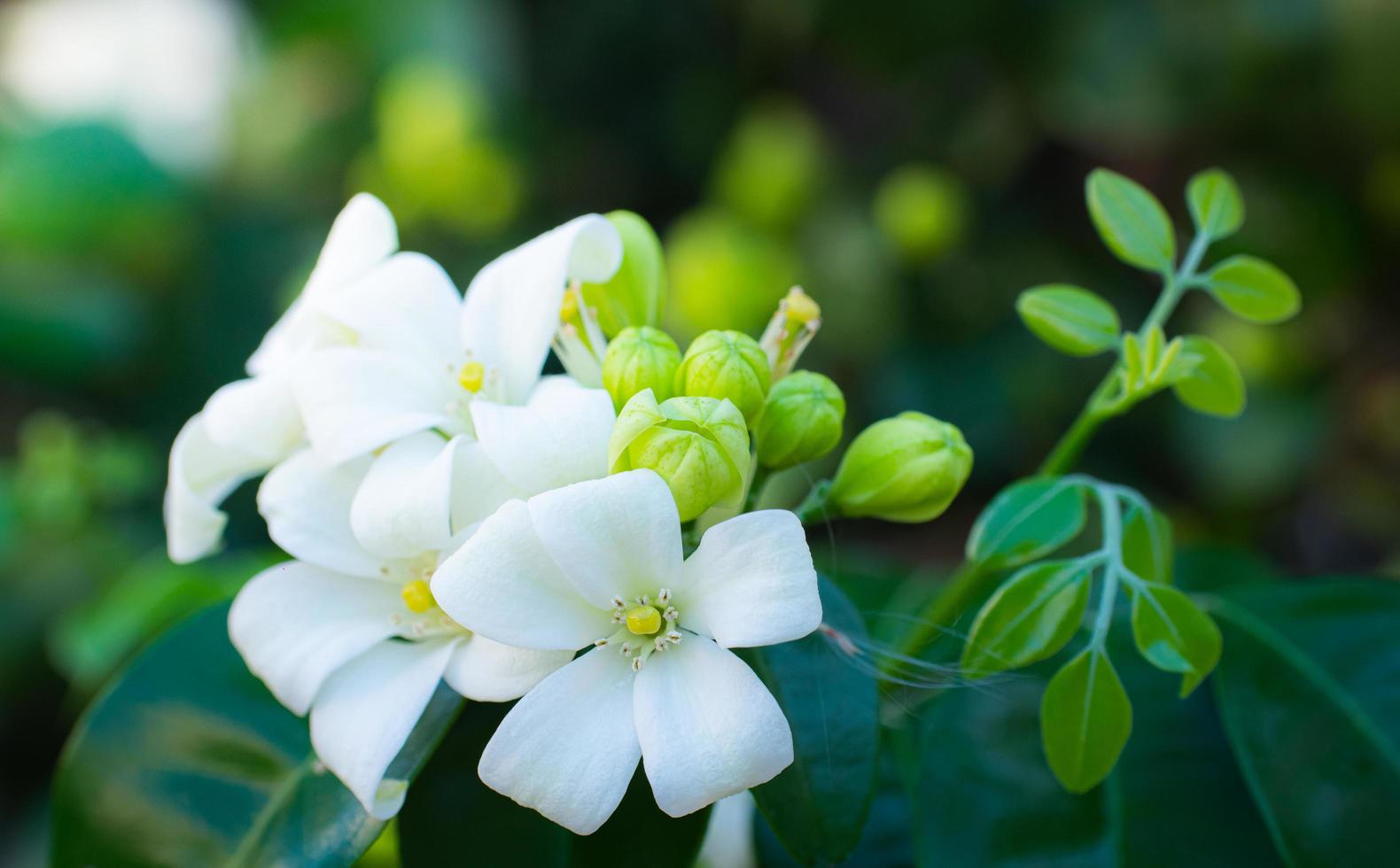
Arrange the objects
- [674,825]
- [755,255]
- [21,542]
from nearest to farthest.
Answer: [674,825] < [21,542] < [755,255]

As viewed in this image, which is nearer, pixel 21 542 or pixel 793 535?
pixel 793 535

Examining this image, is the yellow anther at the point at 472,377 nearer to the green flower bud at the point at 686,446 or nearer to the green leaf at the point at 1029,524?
the green flower bud at the point at 686,446

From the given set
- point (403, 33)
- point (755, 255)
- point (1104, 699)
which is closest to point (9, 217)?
point (403, 33)

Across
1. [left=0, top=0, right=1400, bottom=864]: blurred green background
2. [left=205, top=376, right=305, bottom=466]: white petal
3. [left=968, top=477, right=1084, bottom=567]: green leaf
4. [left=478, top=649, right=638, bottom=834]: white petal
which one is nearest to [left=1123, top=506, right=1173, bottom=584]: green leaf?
[left=968, top=477, right=1084, bottom=567]: green leaf

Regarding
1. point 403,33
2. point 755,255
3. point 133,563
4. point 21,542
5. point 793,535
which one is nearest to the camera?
point 793,535

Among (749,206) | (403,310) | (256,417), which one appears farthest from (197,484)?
(749,206)

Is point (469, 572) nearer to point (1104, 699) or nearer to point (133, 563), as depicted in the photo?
point (1104, 699)

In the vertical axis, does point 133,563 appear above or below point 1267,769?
below

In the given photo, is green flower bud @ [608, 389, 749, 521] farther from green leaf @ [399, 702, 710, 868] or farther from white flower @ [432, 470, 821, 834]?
green leaf @ [399, 702, 710, 868]
